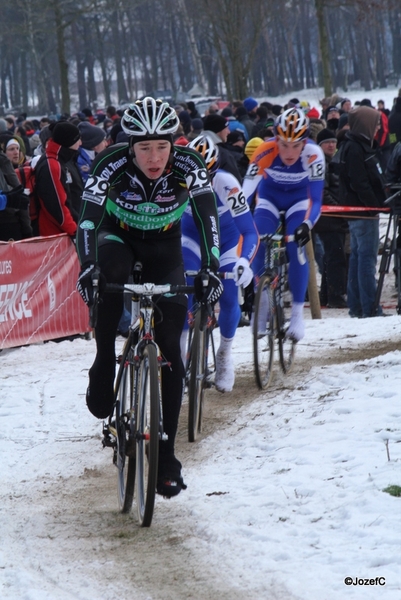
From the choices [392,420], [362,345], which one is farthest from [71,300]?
[392,420]

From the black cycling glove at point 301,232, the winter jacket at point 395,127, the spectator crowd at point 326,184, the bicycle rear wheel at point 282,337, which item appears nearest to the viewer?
the black cycling glove at point 301,232

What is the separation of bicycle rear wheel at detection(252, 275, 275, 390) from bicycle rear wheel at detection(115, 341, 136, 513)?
263cm

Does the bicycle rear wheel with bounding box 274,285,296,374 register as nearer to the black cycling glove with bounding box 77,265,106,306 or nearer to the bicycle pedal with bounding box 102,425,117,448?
the bicycle pedal with bounding box 102,425,117,448

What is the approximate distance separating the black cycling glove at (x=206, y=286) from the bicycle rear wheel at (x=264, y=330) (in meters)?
2.87

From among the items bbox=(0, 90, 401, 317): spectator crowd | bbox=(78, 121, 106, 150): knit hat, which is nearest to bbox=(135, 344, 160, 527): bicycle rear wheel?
bbox=(0, 90, 401, 317): spectator crowd

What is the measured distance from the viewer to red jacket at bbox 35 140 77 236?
32.8 ft

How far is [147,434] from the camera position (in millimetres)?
4641

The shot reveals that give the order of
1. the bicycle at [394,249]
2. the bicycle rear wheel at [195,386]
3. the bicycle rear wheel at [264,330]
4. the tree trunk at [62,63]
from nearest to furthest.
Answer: the bicycle rear wheel at [195,386], the bicycle rear wheel at [264,330], the bicycle at [394,249], the tree trunk at [62,63]

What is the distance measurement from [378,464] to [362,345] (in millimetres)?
4032

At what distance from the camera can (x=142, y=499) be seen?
474 cm

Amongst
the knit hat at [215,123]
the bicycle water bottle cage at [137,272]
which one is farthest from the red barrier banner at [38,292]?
the bicycle water bottle cage at [137,272]

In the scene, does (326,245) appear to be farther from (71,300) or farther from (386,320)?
(71,300)

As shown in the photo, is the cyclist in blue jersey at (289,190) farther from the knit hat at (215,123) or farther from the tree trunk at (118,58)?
the tree trunk at (118,58)

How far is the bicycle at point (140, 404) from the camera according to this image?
4539 mm
